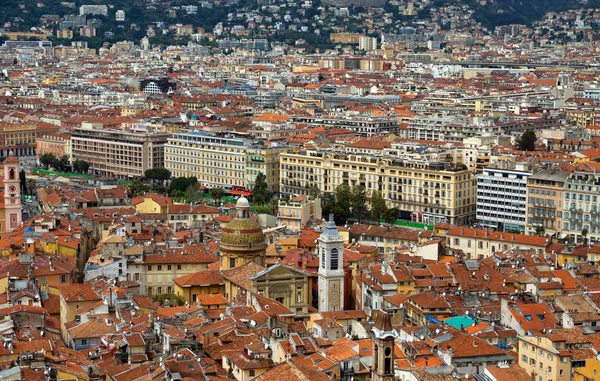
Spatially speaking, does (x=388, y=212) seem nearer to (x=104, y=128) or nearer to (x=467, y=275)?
(x=467, y=275)

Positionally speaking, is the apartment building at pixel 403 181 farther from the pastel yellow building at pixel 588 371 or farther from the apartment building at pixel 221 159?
the pastel yellow building at pixel 588 371

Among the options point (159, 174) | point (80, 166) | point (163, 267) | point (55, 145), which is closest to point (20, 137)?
point (55, 145)

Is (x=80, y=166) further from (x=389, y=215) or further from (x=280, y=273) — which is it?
(x=280, y=273)

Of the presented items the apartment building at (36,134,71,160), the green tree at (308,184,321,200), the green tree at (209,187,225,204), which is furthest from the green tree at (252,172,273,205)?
the apartment building at (36,134,71,160)

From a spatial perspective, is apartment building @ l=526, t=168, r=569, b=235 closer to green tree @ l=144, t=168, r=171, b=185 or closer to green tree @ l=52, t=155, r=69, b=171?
green tree @ l=144, t=168, r=171, b=185

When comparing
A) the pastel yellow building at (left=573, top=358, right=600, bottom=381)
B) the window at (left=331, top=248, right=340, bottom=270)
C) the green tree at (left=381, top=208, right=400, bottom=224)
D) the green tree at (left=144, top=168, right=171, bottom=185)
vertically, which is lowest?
the green tree at (left=381, top=208, right=400, bottom=224)
